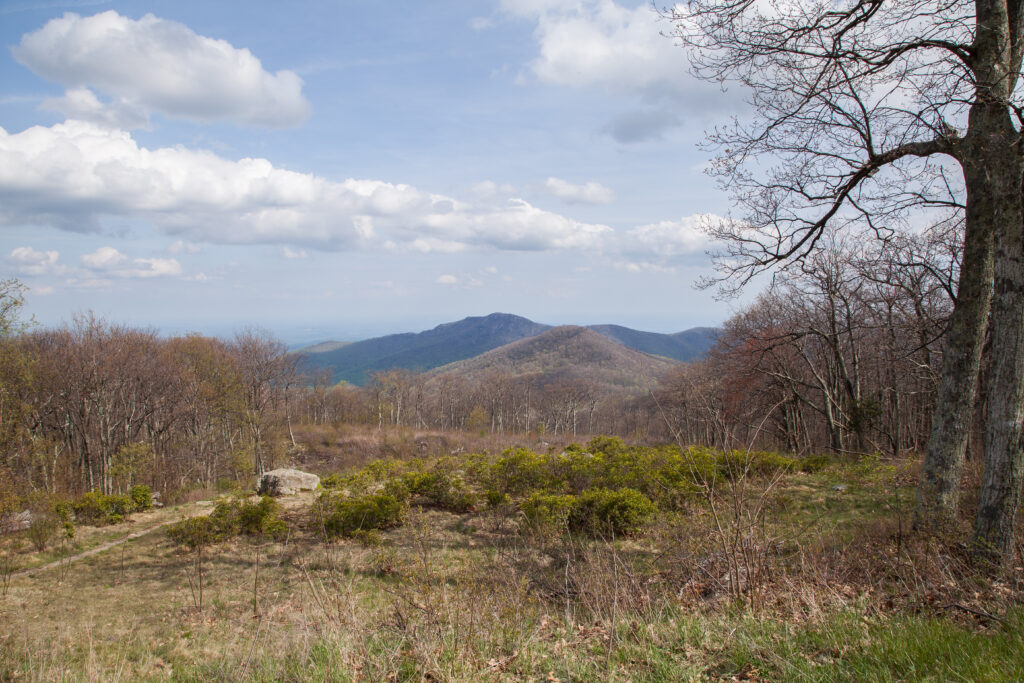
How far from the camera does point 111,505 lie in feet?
47.8

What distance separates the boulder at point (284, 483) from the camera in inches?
633

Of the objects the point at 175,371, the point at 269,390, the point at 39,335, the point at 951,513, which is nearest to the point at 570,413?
the point at 269,390

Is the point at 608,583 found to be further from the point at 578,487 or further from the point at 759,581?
the point at 578,487

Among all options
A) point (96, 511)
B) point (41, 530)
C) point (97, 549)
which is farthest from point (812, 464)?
point (96, 511)

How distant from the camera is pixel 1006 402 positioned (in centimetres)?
492

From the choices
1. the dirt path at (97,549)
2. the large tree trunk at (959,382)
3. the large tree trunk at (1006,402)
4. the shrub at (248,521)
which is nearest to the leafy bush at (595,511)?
the large tree trunk at (959,382)

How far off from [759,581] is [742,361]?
17251 millimetres

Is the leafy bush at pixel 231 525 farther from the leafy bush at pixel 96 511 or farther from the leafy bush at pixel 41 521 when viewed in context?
the leafy bush at pixel 96 511

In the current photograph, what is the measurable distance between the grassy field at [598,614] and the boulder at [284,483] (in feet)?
20.0

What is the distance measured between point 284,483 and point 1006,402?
17477 mm

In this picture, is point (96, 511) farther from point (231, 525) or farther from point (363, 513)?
point (363, 513)

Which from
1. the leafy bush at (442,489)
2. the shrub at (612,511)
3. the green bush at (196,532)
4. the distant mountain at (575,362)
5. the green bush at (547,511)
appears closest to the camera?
the green bush at (547,511)

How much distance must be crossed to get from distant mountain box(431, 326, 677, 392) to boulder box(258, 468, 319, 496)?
10870cm

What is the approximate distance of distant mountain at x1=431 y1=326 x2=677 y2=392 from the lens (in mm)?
137788
